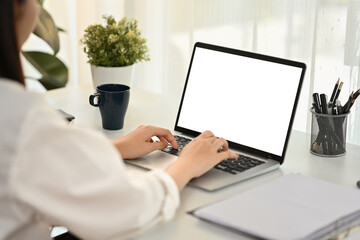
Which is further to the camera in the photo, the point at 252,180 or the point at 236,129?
the point at 236,129

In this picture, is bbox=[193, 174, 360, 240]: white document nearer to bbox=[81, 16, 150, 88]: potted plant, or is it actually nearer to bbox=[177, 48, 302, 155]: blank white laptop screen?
bbox=[177, 48, 302, 155]: blank white laptop screen

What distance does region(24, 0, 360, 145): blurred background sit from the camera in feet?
7.14

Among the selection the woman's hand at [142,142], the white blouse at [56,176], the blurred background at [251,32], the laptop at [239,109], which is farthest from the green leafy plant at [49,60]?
the white blouse at [56,176]

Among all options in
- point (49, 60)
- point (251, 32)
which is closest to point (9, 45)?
point (251, 32)

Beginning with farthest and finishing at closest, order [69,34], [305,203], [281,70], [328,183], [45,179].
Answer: [69,34] → [281,70] → [328,183] → [305,203] → [45,179]

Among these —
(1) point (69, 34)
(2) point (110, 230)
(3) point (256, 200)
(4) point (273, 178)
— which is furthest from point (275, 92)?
(1) point (69, 34)

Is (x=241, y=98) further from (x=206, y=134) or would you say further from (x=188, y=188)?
(x=188, y=188)

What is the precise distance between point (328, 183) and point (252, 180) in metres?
0.16

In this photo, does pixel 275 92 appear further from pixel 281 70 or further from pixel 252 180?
pixel 252 180

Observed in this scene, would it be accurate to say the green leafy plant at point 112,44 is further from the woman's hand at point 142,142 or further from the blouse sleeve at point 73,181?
the blouse sleeve at point 73,181

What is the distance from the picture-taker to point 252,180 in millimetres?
1341

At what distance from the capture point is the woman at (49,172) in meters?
0.92

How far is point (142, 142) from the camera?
146cm

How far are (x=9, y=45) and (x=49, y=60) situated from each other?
2057 millimetres
